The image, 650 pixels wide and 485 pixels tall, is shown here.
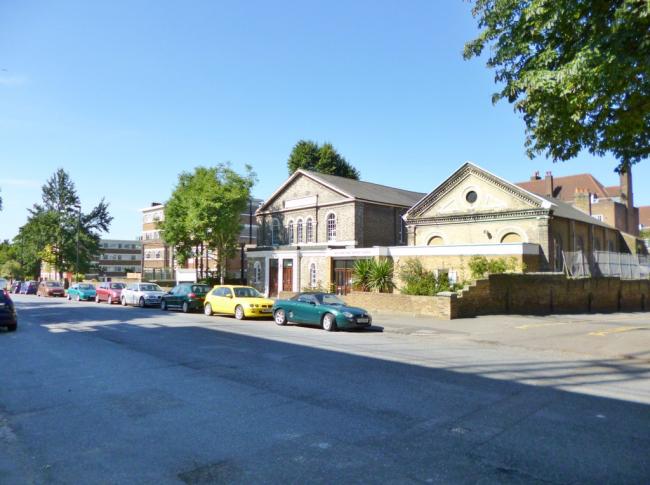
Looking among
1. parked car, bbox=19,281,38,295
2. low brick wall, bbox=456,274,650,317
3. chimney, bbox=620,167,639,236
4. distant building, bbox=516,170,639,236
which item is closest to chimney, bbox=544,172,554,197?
distant building, bbox=516,170,639,236

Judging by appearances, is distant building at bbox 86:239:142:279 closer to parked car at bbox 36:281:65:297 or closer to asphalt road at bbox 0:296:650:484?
parked car at bbox 36:281:65:297

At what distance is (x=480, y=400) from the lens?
283 inches

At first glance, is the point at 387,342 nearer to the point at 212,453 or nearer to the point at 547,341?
the point at 547,341

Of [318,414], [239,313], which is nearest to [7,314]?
[239,313]

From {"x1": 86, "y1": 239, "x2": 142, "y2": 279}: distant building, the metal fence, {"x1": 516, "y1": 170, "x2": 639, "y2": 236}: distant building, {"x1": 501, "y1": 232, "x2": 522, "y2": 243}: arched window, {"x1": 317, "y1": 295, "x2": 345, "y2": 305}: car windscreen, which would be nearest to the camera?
{"x1": 317, "y1": 295, "x2": 345, "y2": 305}: car windscreen

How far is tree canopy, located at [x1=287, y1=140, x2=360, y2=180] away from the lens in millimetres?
54375

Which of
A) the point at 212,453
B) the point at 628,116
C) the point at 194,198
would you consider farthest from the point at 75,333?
the point at 194,198

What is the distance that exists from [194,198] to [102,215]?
145ft

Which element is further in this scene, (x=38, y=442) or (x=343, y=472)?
(x=38, y=442)

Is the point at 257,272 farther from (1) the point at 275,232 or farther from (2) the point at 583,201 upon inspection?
(2) the point at 583,201

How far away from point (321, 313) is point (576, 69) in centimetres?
1068

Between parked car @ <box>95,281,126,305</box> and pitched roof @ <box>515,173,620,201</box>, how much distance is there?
4900cm

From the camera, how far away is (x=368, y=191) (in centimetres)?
3816

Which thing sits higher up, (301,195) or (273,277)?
(301,195)
